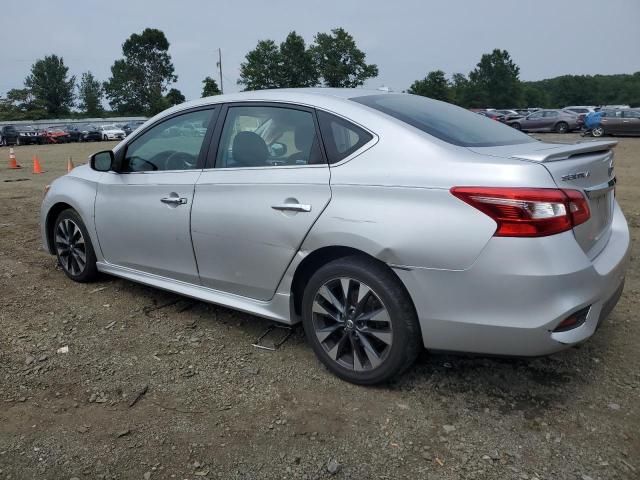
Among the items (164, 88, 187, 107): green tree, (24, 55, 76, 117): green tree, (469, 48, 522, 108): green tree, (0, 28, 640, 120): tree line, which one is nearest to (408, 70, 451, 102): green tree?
(0, 28, 640, 120): tree line

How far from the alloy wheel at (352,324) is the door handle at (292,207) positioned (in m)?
0.41

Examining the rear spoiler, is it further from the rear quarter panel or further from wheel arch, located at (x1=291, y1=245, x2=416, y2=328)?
wheel arch, located at (x1=291, y1=245, x2=416, y2=328)

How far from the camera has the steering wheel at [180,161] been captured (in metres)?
3.65

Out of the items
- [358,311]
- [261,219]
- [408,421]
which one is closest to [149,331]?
[261,219]

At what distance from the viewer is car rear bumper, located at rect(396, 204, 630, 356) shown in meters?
2.38

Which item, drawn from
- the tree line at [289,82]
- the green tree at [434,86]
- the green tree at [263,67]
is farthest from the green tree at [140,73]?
the green tree at [434,86]

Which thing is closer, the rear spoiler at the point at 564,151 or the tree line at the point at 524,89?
the rear spoiler at the point at 564,151

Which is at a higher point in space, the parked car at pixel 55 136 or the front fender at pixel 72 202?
the front fender at pixel 72 202

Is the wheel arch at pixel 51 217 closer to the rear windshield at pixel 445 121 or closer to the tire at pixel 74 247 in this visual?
the tire at pixel 74 247

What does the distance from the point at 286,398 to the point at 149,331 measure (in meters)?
1.32

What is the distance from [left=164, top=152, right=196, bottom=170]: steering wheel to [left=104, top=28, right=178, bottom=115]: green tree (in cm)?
9886

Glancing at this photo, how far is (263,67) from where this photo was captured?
7888cm

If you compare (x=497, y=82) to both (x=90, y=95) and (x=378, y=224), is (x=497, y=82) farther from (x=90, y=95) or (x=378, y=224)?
(x=378, y=224)

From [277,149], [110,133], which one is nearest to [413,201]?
[277,149]
